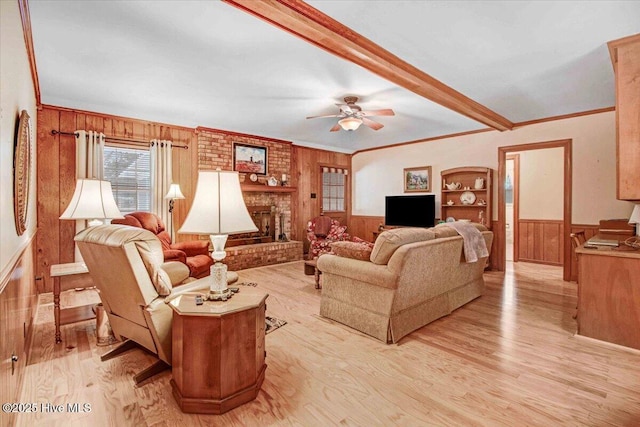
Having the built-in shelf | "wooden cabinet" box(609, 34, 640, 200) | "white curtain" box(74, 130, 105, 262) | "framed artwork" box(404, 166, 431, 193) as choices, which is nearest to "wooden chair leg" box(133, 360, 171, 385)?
"white curtain" box(74, 130, 105, 262)

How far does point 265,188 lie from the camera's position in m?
Answer: 6.09

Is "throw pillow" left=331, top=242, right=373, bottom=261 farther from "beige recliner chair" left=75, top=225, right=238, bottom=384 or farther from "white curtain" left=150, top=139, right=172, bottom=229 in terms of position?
"white curtain" left=150, top=139, right=172, bottom=229

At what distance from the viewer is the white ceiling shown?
226 centimetres

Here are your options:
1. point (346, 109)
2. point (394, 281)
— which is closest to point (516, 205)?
point (346, 109)

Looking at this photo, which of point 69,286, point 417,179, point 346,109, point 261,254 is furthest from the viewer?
point 417,179

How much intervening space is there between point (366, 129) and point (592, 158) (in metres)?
3.60

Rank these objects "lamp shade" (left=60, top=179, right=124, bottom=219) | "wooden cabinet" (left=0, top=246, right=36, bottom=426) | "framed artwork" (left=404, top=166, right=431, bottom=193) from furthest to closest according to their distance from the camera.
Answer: "framed artwork" (left=404, top=166, right=431, bottom=193)
"lamp shade" (left=60, top=179, right=124, bottom=219)
"wooden cabinet" (left=0, top=246, right=36, bottom=426)

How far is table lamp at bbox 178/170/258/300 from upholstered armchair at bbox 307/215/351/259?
10.0 ft

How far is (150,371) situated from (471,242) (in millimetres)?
3314

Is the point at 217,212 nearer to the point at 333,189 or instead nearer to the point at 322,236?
the point at 322,236

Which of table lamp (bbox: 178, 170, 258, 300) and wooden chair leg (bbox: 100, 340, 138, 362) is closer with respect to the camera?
table lamp (bbox: 178, 170, 258, 300)

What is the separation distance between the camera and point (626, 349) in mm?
2582

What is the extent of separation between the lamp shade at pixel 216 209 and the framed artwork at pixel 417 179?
17.7ft

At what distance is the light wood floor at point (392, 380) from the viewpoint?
177 centimetres
